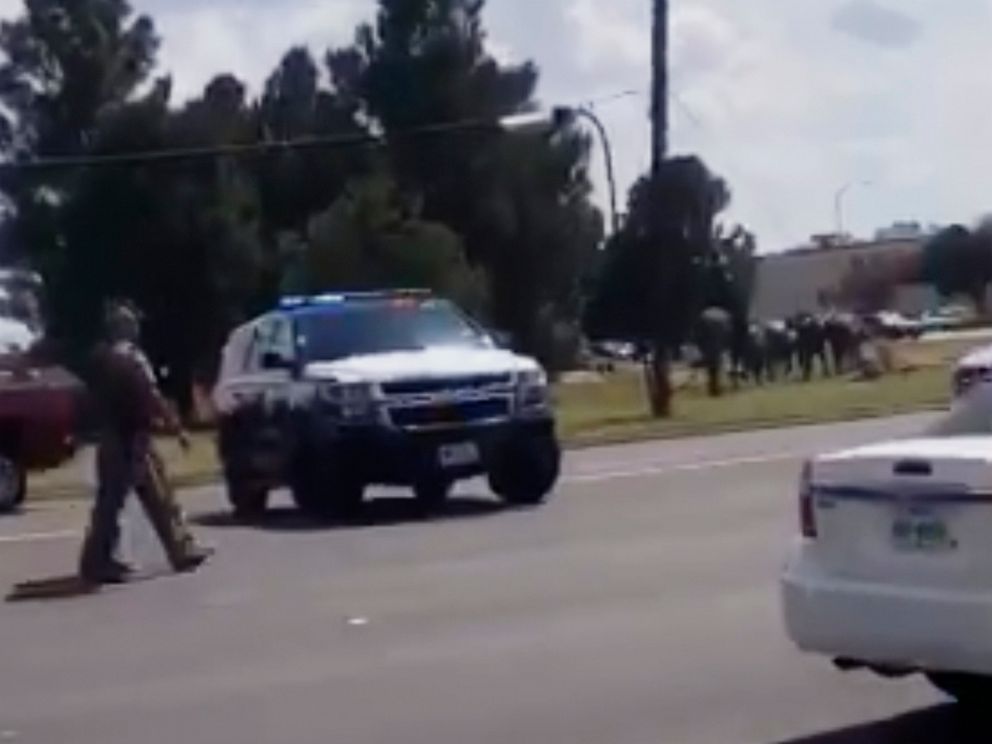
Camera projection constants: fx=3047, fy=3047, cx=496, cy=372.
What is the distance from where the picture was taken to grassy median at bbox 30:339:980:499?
36.4m

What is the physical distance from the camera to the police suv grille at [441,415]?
80.0 ft

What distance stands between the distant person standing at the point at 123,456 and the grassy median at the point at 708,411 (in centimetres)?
1193

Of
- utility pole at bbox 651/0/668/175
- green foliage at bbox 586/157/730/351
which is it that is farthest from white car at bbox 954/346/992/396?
green foliage at bbox 586/157/730/351

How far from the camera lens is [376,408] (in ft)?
80.1

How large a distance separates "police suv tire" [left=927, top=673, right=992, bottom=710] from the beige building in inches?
4403

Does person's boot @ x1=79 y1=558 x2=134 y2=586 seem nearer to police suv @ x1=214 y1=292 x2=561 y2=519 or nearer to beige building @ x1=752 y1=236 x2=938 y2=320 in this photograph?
police suv @ x1=214 y1=292 x2=561 y2=519

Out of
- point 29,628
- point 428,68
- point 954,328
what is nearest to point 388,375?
point 29,628

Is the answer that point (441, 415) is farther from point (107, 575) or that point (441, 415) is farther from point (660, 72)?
point (660, 72)

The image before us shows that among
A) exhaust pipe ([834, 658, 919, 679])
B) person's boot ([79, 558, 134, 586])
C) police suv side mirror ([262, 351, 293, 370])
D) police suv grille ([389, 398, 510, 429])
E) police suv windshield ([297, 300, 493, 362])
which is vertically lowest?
person's boot ([79, 558, 134, 586])

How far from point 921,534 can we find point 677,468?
18.2 meters

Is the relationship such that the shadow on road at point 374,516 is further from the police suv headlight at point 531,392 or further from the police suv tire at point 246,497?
the police suv headlight at point 531,392

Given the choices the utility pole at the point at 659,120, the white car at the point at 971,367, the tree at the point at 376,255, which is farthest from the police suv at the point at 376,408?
the tree at the point at 376,255

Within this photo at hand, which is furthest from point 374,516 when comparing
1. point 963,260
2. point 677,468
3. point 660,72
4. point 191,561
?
point 963,260

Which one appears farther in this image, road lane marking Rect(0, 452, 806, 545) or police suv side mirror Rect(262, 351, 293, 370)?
road lane marking Rect(0, 452, 806, 545)
